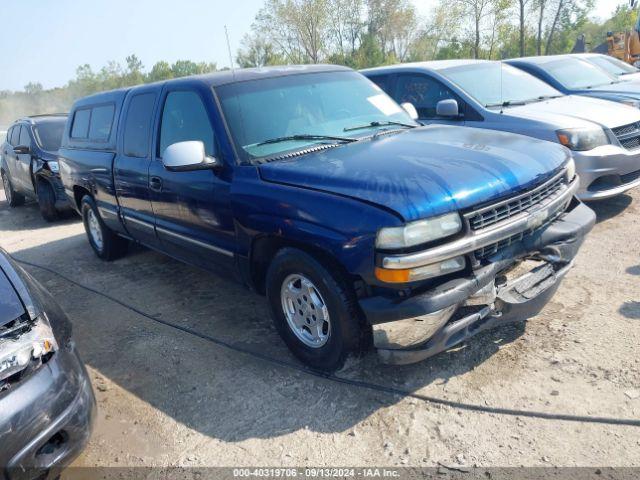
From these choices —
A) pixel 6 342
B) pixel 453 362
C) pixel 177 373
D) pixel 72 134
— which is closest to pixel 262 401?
pixel 177 373

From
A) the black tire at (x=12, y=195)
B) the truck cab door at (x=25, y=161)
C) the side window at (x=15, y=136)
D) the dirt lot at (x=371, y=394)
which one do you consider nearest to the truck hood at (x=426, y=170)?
the dirt lot at (x=371, y=394)

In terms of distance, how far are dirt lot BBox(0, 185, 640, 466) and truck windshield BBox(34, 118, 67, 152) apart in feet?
17.9

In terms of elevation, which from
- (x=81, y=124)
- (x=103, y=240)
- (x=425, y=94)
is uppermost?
(x=81, y=124)

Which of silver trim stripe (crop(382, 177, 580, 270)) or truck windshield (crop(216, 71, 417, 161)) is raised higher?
truck windshield (crop(216, 71, 417, 161))

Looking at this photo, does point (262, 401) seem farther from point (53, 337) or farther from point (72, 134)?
point (72, 134)

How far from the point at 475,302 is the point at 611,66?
9.56 m

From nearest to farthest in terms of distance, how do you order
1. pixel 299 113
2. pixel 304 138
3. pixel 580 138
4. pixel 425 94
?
pixel 304 138 → pixel 299 113 → pixel 580 138 → pixel 425 94

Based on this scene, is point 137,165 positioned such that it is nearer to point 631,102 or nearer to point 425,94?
point 425,94

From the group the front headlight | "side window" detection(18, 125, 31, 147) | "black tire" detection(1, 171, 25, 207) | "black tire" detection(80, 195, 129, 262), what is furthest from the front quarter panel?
"black tire" detection(1, 171, 25, 207)

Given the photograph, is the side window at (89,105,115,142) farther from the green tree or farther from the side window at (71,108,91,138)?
the green tree

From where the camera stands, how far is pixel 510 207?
298 centimetres

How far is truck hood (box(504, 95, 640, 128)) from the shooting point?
5758 millimetres

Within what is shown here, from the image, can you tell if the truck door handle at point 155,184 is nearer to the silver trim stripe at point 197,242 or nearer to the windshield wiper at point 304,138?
the silver trim stripe at point 197,242

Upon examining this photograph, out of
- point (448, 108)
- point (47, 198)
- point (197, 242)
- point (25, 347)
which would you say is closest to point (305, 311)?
point (197, 242)
